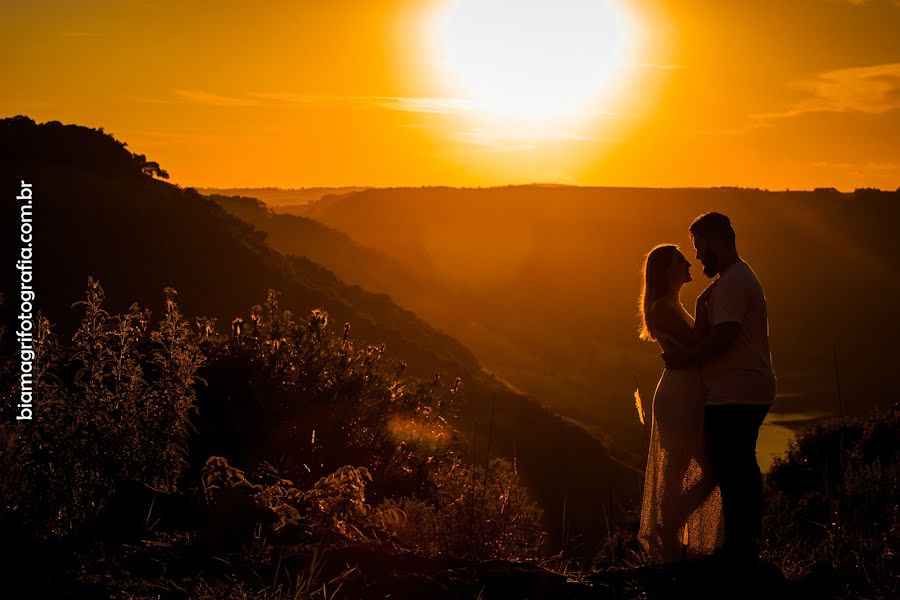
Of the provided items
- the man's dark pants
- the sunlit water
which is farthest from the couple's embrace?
the sunlit water

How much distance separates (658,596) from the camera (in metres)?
4.79

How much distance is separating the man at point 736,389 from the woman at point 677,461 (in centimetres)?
9

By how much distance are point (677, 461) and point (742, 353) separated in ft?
2.52

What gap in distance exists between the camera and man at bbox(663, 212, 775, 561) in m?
5.54

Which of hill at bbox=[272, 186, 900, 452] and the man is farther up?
hill at bbox=[272, 186, 900, 452]

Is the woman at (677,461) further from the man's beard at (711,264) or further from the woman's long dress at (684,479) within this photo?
the man's beard at (711,264)

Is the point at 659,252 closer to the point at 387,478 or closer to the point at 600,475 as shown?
the point at 387,478

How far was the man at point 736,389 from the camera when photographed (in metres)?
5.54

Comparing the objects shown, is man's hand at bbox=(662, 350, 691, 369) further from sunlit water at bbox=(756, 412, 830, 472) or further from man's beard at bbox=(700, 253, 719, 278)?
sunlit water at bbox=(756, 412, 830, 472)

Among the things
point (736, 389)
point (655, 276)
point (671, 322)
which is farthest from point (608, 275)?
point (736, 389)

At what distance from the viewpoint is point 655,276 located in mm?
6176

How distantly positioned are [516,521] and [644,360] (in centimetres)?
8640

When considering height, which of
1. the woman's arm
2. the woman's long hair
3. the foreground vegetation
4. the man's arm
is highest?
the woman's long hair

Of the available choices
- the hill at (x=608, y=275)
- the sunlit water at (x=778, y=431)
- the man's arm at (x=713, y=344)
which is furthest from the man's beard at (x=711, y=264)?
the hill at (x=608, y=275)
